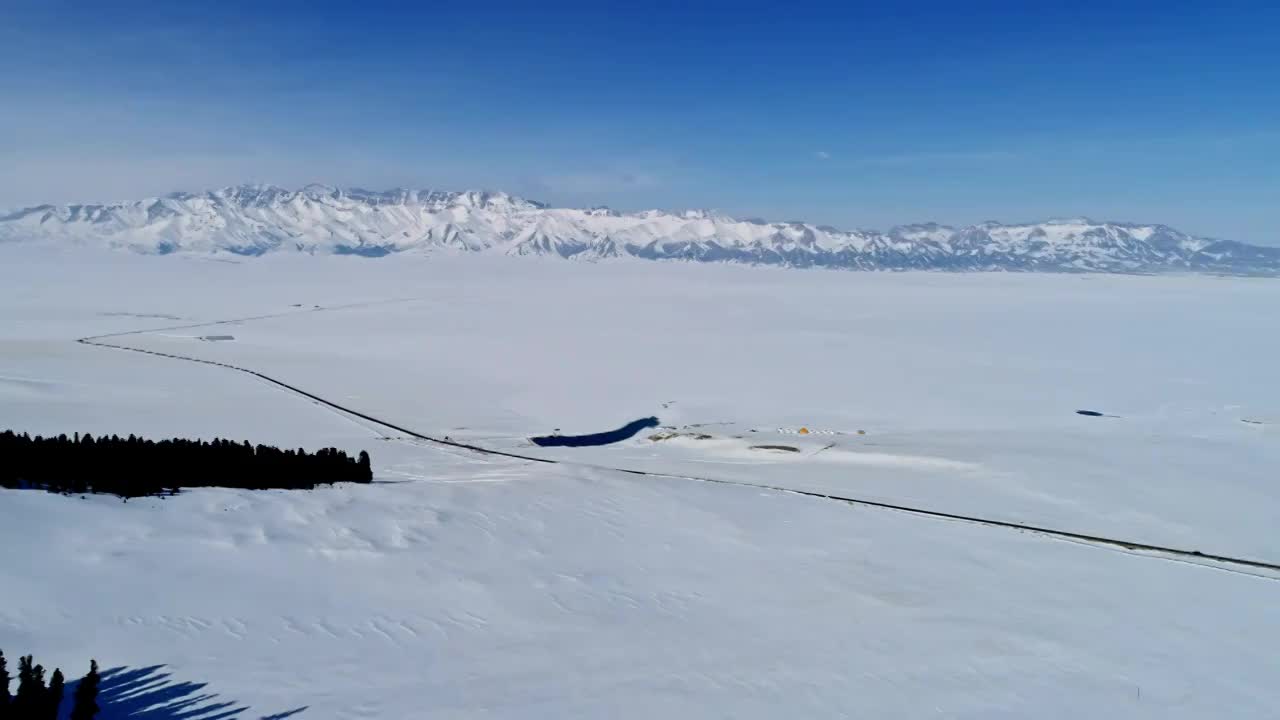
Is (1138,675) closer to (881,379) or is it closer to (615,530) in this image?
(615,530)

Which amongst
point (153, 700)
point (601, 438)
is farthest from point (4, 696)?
point (601, 438)

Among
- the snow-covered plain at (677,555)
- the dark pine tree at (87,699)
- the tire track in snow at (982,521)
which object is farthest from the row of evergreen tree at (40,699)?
the tire track in snow at (982,521)

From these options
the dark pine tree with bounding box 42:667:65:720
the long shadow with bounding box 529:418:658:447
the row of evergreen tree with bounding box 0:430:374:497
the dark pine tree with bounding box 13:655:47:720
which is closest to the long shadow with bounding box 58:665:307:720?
the dark pine tree with bounding box 42:667:65:720

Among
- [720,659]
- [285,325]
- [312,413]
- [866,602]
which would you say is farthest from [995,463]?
[285,325]

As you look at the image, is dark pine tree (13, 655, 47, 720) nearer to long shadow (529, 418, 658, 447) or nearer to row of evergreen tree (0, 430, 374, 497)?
row of evergreen tree (0, 430, 374, 497)

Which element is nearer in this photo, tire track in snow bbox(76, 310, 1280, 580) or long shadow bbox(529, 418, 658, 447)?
tire track in snow bbox(76, 310, 1280, 580)

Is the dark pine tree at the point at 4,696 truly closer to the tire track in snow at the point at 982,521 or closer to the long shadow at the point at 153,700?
the long shadow at the point at 153,700
